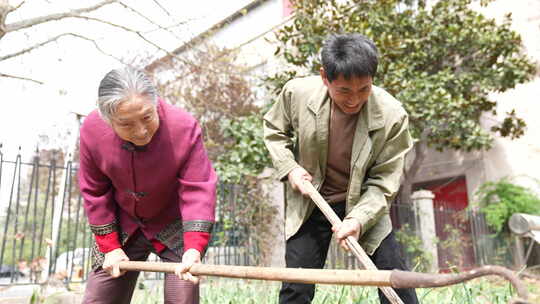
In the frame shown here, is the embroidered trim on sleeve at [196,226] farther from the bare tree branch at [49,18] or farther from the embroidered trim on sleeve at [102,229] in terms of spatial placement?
the bare tree branch at [49,18]

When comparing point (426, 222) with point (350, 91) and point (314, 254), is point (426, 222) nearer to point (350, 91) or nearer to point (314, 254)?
point (314, 254)

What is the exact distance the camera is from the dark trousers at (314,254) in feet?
7.13

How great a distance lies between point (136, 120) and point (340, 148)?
1.05 m

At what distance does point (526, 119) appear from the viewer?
30.2 feet

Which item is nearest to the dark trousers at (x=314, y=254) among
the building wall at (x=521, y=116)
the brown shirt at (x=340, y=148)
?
the brown shirt at (x=340, y=148)

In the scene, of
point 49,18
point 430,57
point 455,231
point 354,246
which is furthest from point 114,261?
point 430,57

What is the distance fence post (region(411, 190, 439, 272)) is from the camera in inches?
305

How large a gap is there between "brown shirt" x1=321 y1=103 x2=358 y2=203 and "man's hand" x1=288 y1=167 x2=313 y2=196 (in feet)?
0.52

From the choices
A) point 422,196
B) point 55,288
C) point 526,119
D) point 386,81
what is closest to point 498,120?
point 526,119

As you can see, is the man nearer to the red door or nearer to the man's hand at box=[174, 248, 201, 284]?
the man's hand at box=[174, 248, 201, 284]

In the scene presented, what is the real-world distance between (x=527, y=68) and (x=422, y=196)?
3063mm

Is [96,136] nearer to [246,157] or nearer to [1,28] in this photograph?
[1,28]

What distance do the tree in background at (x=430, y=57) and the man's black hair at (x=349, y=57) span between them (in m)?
5.17

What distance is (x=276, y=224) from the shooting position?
7.16m
